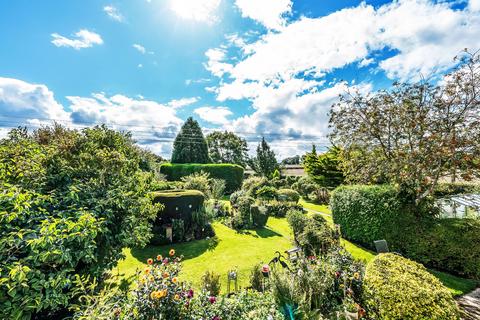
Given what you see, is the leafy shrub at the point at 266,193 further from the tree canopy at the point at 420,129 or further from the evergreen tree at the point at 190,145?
the evergreen tree at the point at 190,145

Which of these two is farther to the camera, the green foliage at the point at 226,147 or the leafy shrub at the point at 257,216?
the green foliage at the point at 226,147

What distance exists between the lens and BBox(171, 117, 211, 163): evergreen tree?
30016 millimetres

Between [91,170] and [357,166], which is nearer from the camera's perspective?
[91,170]

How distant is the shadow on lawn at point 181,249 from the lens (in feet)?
24.8

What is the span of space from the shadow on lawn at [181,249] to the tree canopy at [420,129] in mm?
7827

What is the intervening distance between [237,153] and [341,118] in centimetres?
3773

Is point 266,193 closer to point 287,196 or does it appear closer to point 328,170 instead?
point 287,196

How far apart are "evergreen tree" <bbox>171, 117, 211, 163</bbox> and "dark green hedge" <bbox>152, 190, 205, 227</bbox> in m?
20.9

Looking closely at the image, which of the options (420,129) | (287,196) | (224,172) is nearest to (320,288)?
(420,129)

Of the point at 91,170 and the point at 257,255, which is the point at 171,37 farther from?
the point at 257,255

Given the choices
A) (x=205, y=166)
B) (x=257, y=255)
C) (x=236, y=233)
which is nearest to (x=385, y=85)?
(x=257, y=255)

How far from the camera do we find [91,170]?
4.55m

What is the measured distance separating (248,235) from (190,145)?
22.5m

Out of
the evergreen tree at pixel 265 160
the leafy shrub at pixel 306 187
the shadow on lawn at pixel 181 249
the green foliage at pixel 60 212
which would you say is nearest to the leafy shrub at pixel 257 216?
the shadow on lawn at pixel 181 249
